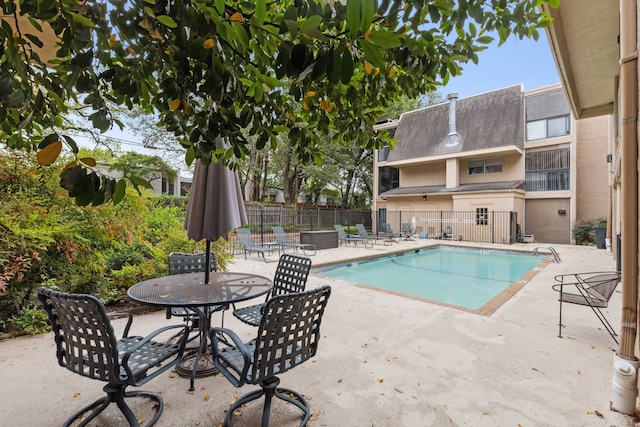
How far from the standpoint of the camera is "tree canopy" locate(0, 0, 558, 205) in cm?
103

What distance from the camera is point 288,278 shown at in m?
3.77

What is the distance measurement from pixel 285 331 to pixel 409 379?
4.90ft

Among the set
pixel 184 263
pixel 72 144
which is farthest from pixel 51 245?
pixel 72 144

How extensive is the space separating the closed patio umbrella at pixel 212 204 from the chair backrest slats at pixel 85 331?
1207mm

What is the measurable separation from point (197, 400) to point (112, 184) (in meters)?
2.24

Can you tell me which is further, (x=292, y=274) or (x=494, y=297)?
(x=494, y=297)

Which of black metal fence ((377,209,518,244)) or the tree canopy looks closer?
the tree canopy

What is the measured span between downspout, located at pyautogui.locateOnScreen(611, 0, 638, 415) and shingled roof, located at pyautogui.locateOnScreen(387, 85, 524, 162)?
52.4 feet

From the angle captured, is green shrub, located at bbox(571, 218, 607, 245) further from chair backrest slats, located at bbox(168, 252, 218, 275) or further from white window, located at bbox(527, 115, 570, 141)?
chair backrest slats, located at bbox(168, 252, 218, 275)

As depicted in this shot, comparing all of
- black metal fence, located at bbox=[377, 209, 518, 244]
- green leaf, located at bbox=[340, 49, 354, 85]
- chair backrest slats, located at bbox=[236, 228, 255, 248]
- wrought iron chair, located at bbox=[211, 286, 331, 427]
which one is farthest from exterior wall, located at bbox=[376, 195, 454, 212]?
green leaf, located at bbox=[340, 49, 354, 85]

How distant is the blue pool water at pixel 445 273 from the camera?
7.78 metres

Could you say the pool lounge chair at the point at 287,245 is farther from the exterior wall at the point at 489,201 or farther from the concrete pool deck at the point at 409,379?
the exterior wall at the point at 489,201

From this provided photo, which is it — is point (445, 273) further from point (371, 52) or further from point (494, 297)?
point (371, 52)

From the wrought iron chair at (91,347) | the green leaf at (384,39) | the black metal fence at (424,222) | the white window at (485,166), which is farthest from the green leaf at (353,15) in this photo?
the white window at (485,166)
